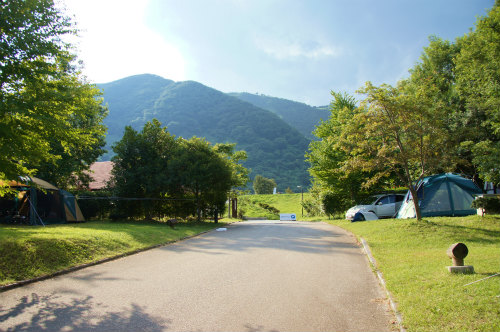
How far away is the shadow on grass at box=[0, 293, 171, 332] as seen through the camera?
14.3 feet

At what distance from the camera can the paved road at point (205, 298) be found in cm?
451

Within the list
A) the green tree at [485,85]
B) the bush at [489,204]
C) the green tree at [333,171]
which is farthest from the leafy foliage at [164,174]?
the green tree at [485,85]

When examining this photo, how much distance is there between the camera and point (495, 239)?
35.0ft

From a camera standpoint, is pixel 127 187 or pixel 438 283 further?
pixel 127 187

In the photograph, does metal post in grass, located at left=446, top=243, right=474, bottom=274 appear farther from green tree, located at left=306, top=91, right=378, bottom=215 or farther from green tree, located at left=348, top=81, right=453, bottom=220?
green tree, located at left=306, top=91, right=378, bottom=215

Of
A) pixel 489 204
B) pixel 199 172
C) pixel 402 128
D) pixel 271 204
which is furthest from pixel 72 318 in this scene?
pixel 271 204

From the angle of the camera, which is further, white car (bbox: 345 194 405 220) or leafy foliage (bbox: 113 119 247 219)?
leafy foliage (bbox: 113 119 247 219)

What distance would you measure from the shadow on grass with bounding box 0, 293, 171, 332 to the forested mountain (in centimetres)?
8493

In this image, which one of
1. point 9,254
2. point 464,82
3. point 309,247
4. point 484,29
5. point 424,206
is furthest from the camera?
point 464,82

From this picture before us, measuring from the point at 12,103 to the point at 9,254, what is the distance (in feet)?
11.2

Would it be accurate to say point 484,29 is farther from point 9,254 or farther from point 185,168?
point 9,254

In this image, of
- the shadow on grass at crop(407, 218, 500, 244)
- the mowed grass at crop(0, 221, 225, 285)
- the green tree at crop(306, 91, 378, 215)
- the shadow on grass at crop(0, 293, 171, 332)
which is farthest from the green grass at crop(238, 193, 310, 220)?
the shadow on grass at crop(0, 293, 171, 332)

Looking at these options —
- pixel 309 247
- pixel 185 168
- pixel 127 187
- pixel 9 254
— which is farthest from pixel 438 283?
pixel 127 187

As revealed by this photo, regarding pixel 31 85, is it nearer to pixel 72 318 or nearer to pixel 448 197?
pixel 72 318
